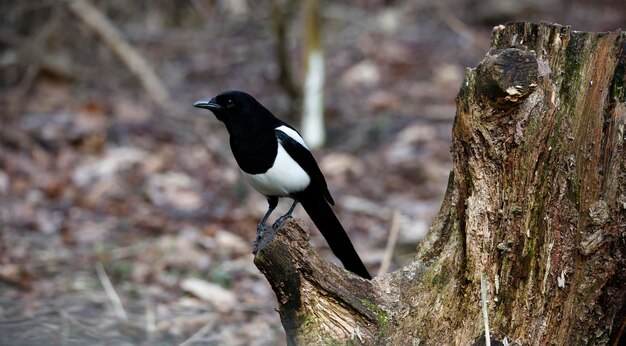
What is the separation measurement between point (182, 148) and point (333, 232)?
14.4 feet

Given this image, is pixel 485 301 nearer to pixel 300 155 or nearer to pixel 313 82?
pixel 300 155

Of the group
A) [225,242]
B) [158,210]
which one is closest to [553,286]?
[225,242]

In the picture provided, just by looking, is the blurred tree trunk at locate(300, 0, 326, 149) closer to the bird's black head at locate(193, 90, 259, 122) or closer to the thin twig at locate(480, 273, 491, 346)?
the bird's black head at locate(193, 90, 259, 122)

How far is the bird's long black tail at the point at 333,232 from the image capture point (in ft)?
11.4

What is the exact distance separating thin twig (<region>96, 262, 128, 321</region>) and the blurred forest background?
17 millimetres

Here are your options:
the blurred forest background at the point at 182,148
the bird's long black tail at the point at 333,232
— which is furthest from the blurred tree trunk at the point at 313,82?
the bird's long black tail at the point at 333,232

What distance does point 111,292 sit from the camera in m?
4.87

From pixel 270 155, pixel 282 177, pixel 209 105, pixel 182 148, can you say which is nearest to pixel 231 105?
pixel 209 105

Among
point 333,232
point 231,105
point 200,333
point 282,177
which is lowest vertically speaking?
point 200,333

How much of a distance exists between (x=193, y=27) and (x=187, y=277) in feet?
20.1

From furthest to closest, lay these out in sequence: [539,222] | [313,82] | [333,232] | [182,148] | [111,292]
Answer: [313,82] → [182,148] → [111,292] → [333,232] → [539,222]

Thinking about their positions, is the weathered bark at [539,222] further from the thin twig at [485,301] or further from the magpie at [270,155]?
the magpie at [270,155]

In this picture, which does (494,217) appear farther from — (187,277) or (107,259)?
(107,259)

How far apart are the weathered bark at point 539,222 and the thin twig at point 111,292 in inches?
80.0
